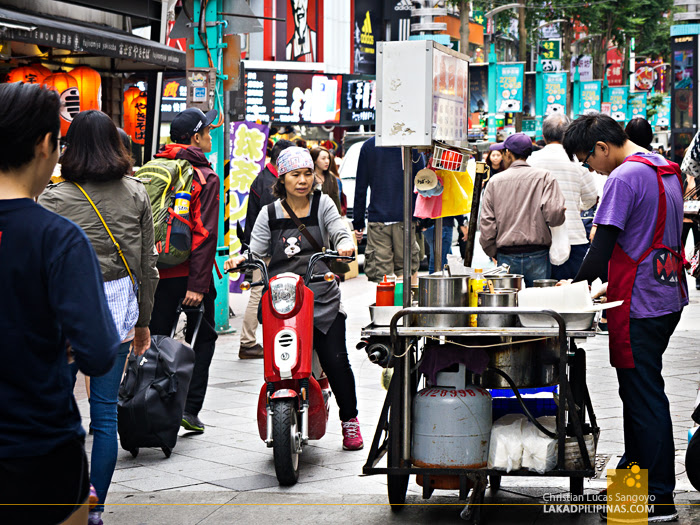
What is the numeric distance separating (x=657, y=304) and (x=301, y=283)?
1.91 m

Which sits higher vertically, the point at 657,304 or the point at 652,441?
the point at 657,304

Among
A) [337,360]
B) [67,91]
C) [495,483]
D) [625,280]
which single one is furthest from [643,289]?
[67,91]

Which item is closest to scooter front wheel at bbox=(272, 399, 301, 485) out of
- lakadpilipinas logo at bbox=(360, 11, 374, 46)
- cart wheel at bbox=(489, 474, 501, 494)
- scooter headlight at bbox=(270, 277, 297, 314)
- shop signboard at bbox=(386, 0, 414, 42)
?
scooter headlight at bbox=(270, 277, 297, 314)

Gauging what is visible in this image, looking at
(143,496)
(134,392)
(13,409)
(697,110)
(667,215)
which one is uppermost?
(697,110)

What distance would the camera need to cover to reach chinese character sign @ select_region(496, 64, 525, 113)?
1350 inches

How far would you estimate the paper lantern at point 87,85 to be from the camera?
33.8 ft

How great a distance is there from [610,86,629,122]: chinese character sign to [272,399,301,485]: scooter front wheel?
45888mm

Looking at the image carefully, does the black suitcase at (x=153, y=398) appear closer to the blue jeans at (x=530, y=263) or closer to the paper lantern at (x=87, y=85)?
the blue jeans at (x=530, y=263)

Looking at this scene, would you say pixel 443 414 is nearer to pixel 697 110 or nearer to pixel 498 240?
pixel 498 240

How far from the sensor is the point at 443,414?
454cm

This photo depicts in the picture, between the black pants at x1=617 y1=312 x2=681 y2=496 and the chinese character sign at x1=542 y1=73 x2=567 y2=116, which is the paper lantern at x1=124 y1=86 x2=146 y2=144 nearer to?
the black pants at x1=617 y1=312 x2=681 y2=496


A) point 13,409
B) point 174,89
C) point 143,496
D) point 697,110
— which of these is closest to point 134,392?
point 143,496

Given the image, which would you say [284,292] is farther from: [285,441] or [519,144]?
[519,144]

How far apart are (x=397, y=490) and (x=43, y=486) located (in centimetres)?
258
